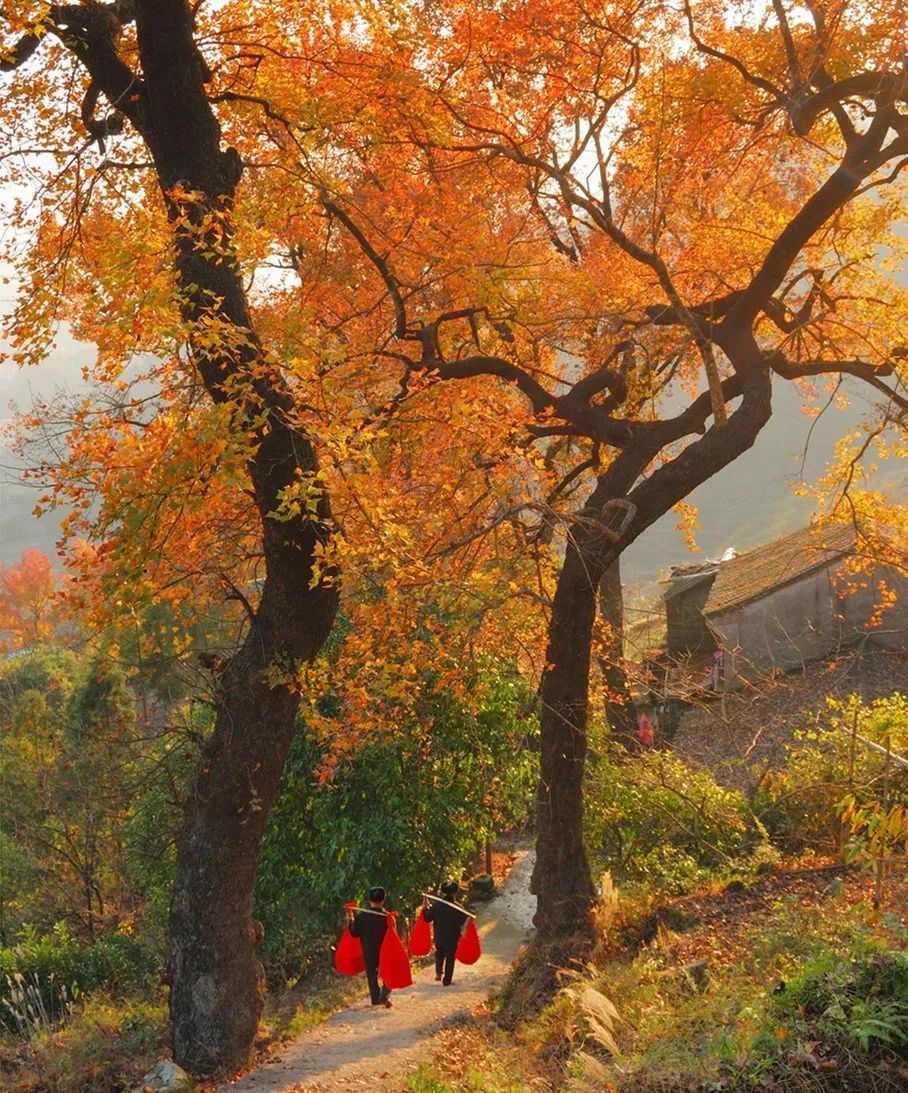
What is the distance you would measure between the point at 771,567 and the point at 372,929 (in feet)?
62.3

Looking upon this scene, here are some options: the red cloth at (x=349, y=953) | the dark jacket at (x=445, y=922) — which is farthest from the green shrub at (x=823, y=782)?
the red cloth at (x=349, y=953)

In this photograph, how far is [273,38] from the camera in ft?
31.8

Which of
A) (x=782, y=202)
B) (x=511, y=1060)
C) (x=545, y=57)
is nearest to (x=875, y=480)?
(x=782, y=202)

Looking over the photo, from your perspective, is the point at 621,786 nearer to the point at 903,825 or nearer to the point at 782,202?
the point at 903,825

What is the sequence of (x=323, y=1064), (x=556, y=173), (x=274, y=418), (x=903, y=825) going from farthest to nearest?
(x=556, y=173) < (x=323, y=1064) < (x=274, y=418) < (x=903, y=825)

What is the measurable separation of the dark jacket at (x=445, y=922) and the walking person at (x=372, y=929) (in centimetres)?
82

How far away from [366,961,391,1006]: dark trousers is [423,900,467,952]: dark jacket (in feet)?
2.77

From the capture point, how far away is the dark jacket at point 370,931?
10633 millimetres

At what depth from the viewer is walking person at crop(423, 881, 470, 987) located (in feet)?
37.4

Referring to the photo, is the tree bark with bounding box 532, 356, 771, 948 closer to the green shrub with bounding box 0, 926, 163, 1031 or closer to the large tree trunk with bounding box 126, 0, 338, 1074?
the large tree trunk with bounding box 126, 0, 338, 1074

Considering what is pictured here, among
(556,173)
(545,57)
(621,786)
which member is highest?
(545,57)

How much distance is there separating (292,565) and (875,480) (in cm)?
8864

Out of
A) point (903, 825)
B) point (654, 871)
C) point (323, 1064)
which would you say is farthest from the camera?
point (654, 871)

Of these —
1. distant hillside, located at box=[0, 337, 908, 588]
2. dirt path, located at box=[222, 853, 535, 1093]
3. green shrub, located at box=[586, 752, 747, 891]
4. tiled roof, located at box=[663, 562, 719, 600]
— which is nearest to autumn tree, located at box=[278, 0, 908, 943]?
dirt path, located at box=[222, 853, 535, 1093]
